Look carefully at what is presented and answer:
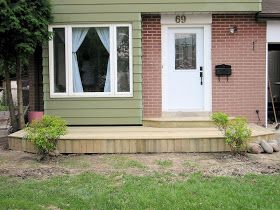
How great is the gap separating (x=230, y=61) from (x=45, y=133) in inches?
194

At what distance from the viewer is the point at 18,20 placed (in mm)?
9117

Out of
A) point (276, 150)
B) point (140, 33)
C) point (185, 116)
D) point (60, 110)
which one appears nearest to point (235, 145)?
point (276, 150)

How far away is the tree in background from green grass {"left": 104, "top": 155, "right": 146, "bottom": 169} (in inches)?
113

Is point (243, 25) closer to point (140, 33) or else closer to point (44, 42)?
point (140, 33)

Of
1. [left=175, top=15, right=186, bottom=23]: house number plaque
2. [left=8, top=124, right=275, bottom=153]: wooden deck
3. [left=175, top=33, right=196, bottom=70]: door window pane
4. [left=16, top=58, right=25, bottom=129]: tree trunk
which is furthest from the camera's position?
[left=175, top=33, right=196, bottom=70]: door window pane

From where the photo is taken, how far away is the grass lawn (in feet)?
17.7

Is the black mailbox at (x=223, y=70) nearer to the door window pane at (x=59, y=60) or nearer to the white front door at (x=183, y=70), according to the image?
the white front door at (x=183, y=70)

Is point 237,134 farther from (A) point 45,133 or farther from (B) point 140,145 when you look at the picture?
(A) point 45,133

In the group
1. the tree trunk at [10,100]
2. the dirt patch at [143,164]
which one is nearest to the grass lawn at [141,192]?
the dirt patch at [143,164]

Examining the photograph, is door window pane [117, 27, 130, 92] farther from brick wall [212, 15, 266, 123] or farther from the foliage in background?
the foliage in background

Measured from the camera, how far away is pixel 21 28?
364 inches

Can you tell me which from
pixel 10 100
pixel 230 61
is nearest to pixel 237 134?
pixel 230 61

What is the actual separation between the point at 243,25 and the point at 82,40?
12.1ft

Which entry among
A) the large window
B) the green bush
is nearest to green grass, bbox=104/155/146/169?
the green bush
